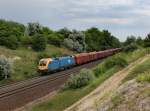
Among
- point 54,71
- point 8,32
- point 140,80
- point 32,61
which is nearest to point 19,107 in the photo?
point 140,80

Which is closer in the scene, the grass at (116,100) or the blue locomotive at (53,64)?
the grass at (116,100)

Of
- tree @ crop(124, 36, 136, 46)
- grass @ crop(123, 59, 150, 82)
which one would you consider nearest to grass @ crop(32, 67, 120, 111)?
grass @ crop(123, 59, 150, 82)

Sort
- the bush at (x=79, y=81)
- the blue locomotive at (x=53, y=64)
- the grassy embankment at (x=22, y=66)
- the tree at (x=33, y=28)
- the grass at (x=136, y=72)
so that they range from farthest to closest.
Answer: the tree at (x=33, y=28) → the blue locomotive at (x=53, y=64) → the grassy embankment at (x=22, y=66) → the bush at (x=79, y=81) → the grass at (x=136, y=72)

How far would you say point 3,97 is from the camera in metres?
30.2

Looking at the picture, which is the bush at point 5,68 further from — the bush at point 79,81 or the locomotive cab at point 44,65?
the bush at point 79,81

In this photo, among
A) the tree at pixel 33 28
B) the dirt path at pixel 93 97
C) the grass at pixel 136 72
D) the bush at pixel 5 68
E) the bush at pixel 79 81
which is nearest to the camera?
the dirt path at pixel 93 97

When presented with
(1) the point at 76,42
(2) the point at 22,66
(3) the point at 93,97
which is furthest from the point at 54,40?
(3) the point at 93,97

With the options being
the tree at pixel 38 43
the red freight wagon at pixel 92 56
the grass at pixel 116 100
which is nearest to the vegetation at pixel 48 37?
the tree at pixel 38 43

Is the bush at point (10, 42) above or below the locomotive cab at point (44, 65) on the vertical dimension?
above

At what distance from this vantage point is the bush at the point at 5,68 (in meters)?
47.8

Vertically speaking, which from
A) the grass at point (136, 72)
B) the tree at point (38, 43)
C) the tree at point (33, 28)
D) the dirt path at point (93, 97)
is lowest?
the dirt path at point (93, 97)

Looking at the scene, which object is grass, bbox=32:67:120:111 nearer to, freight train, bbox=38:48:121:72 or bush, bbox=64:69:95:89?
bush, bbox=64:69:95:89

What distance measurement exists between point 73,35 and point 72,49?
7.14 meters

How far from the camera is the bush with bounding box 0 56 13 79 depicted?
47.8 meters
